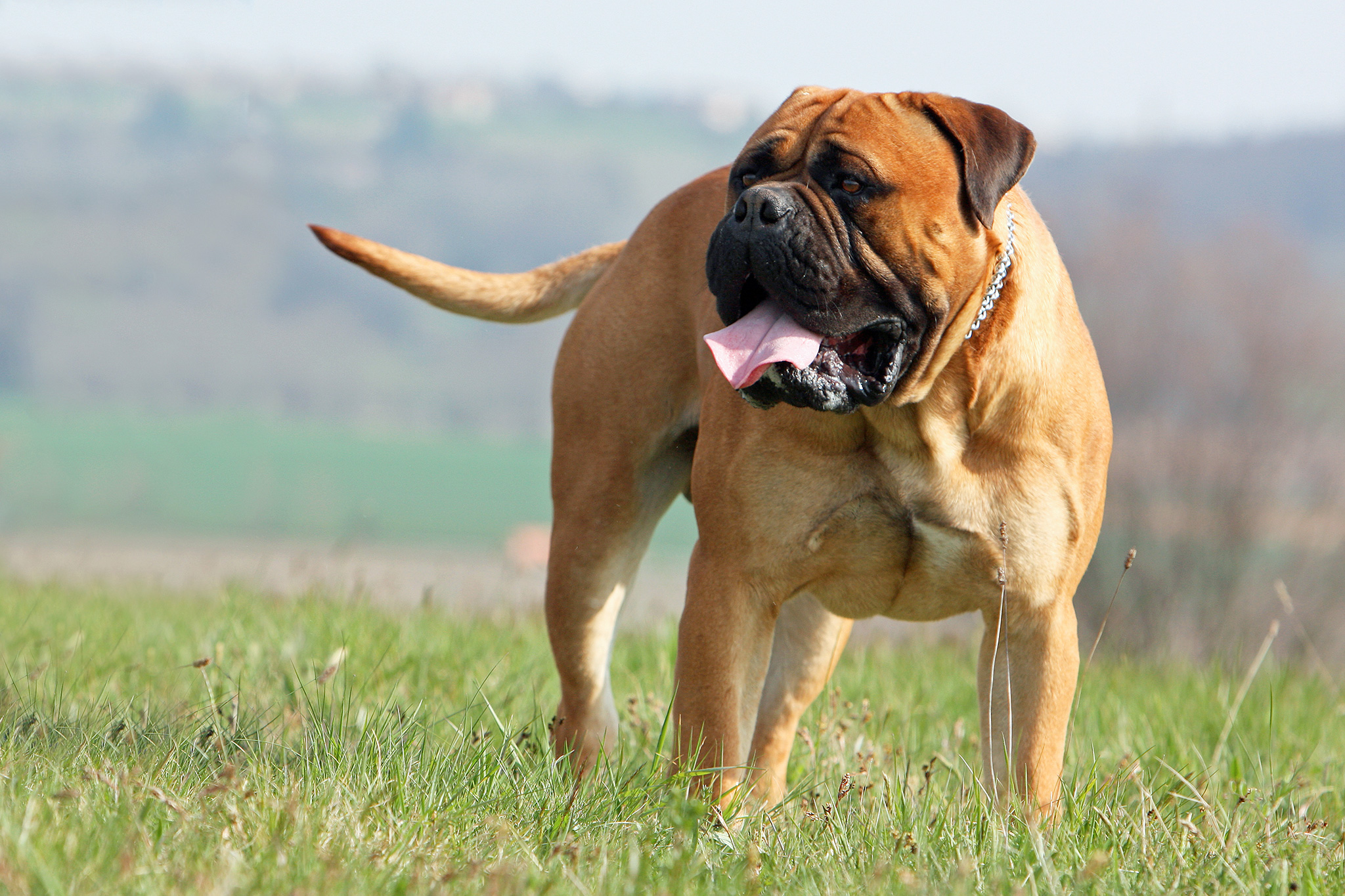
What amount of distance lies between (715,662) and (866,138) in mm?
1353

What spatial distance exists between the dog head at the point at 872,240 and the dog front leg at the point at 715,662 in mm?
537

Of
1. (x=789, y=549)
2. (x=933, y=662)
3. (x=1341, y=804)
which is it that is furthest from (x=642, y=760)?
(x=933, y=662)

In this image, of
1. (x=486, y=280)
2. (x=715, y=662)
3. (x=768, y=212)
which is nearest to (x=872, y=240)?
(x=768, y=212)

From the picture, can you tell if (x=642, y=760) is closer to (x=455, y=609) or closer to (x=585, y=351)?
(x=585, y=351)

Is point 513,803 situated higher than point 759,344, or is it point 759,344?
point 759,344

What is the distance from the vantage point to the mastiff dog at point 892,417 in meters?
2.82

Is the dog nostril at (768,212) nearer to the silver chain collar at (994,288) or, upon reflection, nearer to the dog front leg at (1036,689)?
the silver chain collar at (994,288)

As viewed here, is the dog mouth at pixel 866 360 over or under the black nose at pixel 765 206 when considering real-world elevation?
under

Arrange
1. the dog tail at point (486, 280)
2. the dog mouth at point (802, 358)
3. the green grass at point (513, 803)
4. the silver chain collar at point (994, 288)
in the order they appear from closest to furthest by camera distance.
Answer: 1. the green grass at point (513, 803)
2. the dog mouth at point (802, 358)
3. the silver chain collar at point (994, 288)
4. the dog tail at point (486, 280)

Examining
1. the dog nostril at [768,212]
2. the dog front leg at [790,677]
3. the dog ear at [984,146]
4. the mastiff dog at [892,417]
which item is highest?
the dog ear at [984,146]

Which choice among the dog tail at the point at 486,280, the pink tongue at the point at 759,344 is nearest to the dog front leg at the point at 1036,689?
the pink tongue at the point at 759,344

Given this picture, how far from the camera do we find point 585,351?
154 inches

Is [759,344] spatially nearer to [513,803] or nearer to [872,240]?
[872,240]

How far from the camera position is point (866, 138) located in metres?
2.86
